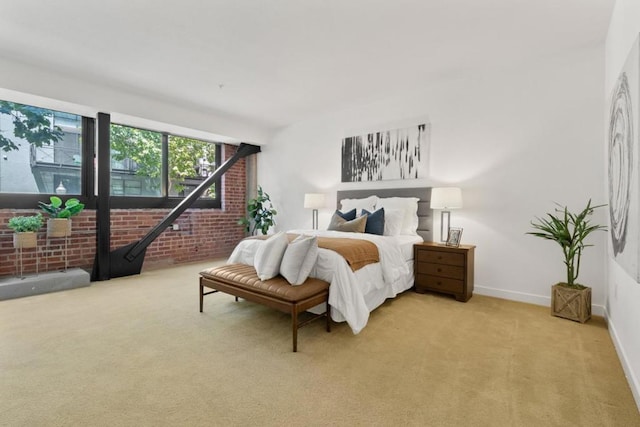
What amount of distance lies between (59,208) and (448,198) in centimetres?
506

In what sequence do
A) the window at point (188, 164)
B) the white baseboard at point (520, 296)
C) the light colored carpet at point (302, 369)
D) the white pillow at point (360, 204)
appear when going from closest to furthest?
the light colored carpet at point (302, 369) → the white baseboard at point (520, 296) → the white pillow at point (360, 204) → the window at point (188, 164)

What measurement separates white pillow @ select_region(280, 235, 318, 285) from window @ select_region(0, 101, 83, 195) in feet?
12.4

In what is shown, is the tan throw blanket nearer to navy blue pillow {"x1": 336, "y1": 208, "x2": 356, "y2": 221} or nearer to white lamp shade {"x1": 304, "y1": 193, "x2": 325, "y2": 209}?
navy blue pillow {"x1": 336, "y1": 208, "x2": 356, "y2": 221}

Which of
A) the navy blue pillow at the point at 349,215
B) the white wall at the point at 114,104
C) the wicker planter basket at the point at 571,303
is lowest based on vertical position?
the wicker planter basket at the point at 571,303

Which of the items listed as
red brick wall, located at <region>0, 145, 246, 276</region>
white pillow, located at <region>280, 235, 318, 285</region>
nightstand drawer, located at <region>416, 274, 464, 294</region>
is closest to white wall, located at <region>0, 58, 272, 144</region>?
red brick wall, located at <region>0, 145, 246, 276</region>

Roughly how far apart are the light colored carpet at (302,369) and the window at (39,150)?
1754mm

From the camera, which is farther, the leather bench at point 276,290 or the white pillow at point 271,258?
the white pillow at point 271,258

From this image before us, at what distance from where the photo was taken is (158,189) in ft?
17.3

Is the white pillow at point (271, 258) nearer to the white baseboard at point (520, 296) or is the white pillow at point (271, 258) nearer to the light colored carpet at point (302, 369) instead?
the light colored carpet at point (302, 369)

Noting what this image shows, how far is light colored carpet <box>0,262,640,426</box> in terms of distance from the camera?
1546 mm

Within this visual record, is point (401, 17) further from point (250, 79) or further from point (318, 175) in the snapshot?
point (318, 175)

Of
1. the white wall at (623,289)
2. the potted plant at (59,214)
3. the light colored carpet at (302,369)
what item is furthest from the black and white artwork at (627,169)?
the potted plant at (59,214)

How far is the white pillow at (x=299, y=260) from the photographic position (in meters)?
2.45

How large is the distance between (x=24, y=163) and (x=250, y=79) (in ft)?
10.4
